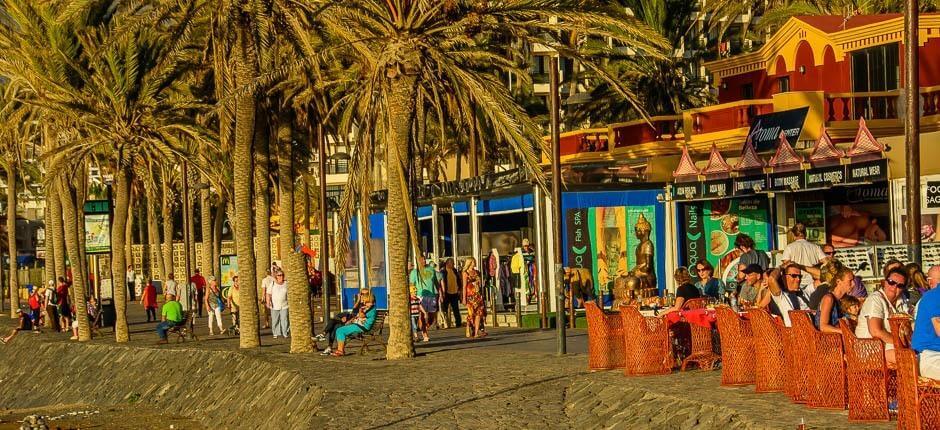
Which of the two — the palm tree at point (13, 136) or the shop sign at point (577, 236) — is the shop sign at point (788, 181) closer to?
the shop sign at point (577, 236)

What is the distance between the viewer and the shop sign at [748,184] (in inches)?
1199

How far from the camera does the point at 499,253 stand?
39.7 metres

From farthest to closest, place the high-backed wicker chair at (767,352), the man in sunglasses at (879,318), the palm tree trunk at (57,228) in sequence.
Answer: the palm tree trunk at (57,228)
the high-backed wicker chair at (767,352)
the man in sunglasses at (879,318)

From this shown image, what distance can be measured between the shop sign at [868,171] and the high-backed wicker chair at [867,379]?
1316cm

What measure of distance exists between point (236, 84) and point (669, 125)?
13.8 metres

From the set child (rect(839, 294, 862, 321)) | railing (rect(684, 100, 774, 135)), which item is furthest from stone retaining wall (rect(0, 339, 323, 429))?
railing (rect(684, 100, 774, 135))

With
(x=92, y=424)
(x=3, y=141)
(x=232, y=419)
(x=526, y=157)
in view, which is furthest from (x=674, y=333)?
(x=3, y=141)

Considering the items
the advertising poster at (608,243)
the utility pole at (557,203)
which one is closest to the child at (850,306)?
the utility pole at (557,203)

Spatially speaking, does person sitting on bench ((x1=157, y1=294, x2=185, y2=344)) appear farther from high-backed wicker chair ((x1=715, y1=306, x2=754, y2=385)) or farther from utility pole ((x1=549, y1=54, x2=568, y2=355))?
high-backed wicker chair ((x1=715, y1=306, x2=754, y2=385))

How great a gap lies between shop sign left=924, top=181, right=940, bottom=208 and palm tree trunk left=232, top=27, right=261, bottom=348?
11.0m

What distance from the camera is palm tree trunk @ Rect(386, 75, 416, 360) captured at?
24.7 metres

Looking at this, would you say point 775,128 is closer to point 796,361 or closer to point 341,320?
point 341,320

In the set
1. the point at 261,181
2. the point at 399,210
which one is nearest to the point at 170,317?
the point at 261,181

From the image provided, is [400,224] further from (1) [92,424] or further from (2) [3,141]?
(2) [3,141]
